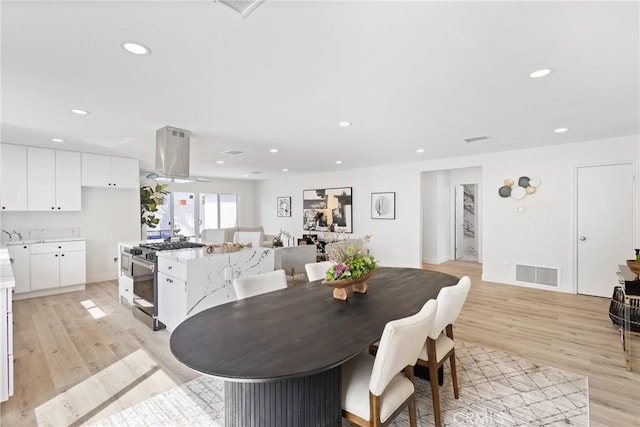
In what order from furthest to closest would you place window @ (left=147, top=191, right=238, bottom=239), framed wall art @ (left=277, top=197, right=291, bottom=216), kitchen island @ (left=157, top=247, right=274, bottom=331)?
A: framed wall art @ (left=277, top=197, right=291, bottom=216)
window @ (left=147, top=191, right=238, bottom=239)
kitchen island @ (left=157, top=247, right=274, bottom=331)

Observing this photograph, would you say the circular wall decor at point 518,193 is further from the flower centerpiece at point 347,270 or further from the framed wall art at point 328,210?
the flower centerpiece at point 347,270

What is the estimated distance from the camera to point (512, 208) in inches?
213

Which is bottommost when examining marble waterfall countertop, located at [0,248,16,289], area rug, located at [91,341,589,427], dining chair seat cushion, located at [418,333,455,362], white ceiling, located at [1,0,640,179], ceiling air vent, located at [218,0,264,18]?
area rug, located at [91,341,589,427]

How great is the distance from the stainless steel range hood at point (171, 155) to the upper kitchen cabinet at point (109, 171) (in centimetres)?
263

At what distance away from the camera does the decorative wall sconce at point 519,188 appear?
17.0ft

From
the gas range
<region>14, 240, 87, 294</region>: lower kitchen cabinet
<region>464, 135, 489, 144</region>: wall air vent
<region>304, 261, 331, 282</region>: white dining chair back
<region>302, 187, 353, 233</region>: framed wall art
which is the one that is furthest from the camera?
<region>302, 187, 353, 233</region>: framed wall art

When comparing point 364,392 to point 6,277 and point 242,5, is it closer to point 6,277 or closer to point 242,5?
point 242,5

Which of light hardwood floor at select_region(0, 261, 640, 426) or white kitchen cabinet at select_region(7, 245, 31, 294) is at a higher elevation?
white kitchen cabinet at select_region(7, 245, 31, 294)

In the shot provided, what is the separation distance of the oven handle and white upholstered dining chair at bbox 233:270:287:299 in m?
1.85

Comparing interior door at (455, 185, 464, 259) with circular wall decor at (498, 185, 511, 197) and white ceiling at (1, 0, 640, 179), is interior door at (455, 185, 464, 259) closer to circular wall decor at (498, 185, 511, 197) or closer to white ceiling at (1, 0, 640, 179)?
circular wall decor at (498, 185, 511, 197)

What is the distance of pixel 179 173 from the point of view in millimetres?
3748

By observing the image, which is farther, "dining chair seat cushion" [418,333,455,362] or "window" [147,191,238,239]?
"window" [147,191,238,239]

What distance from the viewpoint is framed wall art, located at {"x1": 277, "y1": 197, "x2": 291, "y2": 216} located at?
949cm

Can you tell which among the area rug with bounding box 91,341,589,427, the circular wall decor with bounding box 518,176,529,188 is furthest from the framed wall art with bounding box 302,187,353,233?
the area rug with bounding box 91,341,589,427
